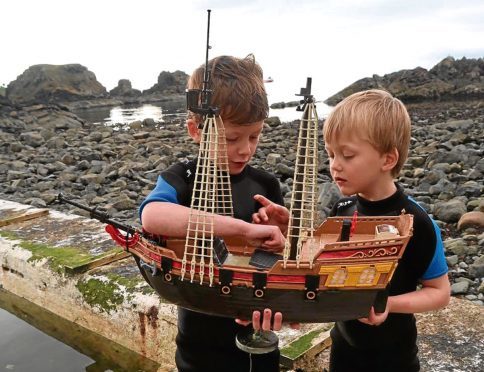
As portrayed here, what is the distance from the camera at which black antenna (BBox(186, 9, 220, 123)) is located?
194 cm

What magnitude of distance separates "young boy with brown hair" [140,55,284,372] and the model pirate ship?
84 millimetres

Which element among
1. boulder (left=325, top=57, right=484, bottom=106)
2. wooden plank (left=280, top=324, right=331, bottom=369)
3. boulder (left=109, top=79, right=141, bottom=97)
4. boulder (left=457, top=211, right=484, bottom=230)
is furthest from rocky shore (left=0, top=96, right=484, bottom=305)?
boulder (left=109, top=79, right=141, bottom=97)

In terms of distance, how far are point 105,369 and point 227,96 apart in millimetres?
2599

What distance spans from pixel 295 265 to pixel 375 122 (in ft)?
2.11

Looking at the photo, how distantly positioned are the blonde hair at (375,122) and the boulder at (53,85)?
203ft

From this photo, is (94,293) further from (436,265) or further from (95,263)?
(436,265)

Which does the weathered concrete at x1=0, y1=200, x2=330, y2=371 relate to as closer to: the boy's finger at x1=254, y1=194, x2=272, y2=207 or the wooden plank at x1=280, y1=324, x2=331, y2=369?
the wooden plank at x1=280, y1=324, x2=331, y2=369

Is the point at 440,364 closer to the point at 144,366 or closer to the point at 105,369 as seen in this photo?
the point at 144,366

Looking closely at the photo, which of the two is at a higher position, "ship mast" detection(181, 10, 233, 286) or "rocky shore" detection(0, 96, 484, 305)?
"ship mast" detection(181, 10, 233, 286)

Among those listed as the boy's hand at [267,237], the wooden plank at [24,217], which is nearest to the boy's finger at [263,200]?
the boy's hand at [267,237]

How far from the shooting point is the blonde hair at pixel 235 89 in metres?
2.18

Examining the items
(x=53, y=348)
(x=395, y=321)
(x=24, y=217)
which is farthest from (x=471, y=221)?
(x=24, y=217)

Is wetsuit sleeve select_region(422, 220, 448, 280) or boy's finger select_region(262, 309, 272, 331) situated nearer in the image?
boy's finger select_region(262, 309, 272, 331)

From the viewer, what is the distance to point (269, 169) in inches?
470
